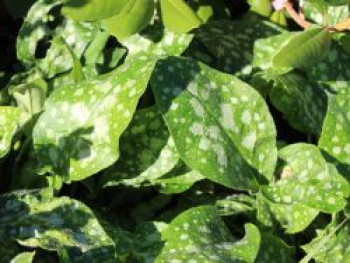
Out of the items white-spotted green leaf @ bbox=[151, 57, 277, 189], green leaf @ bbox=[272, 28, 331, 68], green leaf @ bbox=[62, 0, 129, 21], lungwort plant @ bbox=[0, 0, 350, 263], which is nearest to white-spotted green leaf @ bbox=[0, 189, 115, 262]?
lungwort plant @ bbox=[0, 0, 350, 263]

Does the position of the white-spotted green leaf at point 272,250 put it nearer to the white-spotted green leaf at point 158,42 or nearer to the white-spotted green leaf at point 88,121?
the white-spotted green leaf at point 88,121

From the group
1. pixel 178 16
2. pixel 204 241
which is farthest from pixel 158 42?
pixel 204 241

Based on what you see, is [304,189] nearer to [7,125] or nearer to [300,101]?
[300,101]

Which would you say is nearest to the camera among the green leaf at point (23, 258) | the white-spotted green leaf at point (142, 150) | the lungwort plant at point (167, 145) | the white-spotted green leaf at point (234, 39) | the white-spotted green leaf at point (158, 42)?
the green leaf at point (23, 258)

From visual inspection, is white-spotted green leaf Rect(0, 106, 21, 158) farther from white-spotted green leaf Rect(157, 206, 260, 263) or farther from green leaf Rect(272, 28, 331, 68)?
green leaf Rect(272, 28, 331, 68)

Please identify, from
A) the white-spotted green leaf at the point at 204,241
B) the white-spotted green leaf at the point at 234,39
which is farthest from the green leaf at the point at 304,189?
the white-spotted green leaf at the point at 234,39

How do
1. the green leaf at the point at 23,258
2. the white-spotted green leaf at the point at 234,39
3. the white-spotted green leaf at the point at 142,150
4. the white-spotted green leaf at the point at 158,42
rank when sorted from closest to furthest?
1. the green leaf at the point at 23,258
2. the white-spotted green leaf at the point at 142,150
3. the white-spotted green leaf at the point at 158,42
4. the white-spotted green leaf at the point at 234,39
